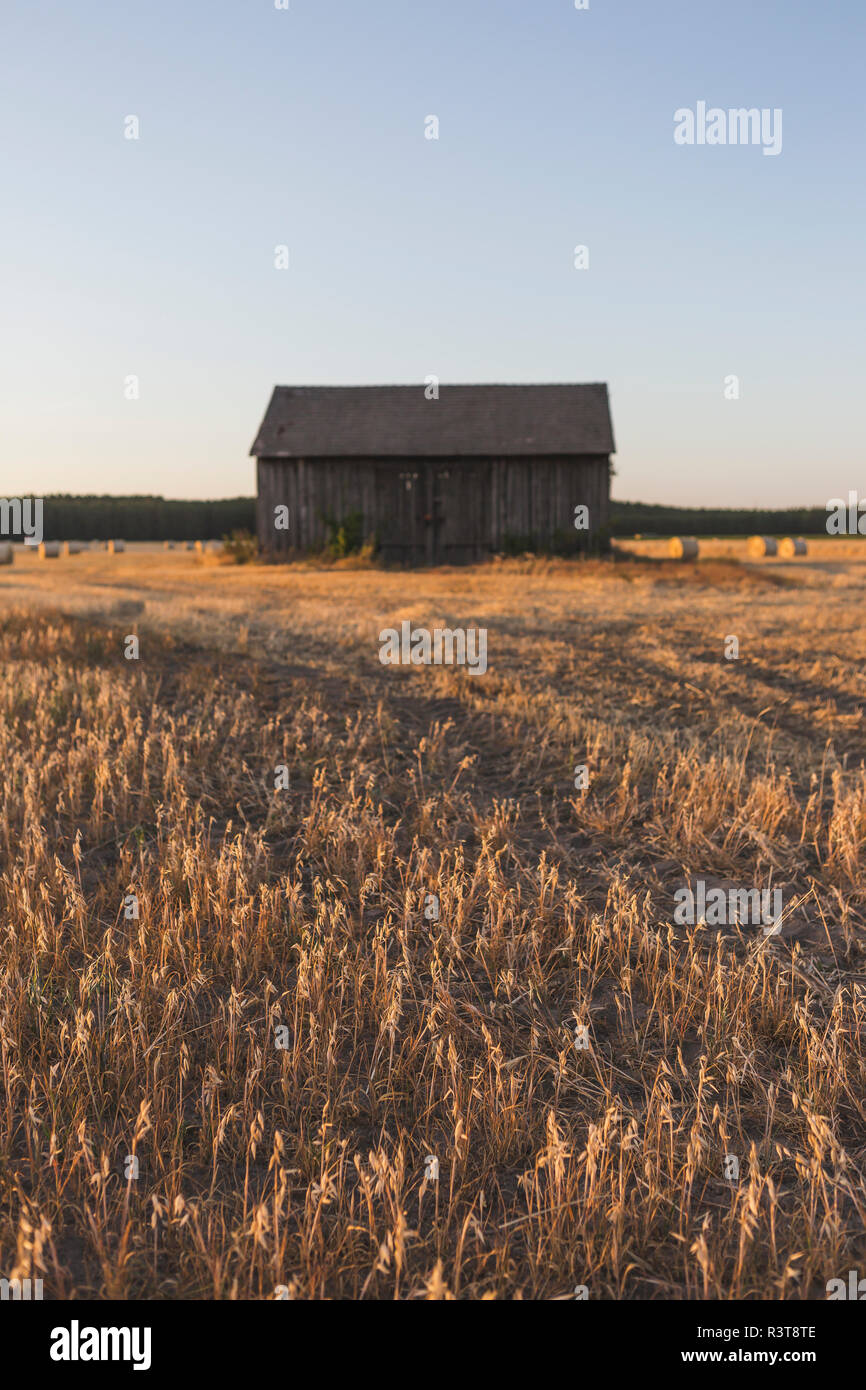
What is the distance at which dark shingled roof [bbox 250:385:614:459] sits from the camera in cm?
3011

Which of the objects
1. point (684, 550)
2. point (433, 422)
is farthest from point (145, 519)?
point (684, 550)

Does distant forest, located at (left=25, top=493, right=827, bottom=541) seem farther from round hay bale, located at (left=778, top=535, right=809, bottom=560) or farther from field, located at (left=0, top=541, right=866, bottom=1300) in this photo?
field, located at (left=0, top=541, right=866, bottom=1300)

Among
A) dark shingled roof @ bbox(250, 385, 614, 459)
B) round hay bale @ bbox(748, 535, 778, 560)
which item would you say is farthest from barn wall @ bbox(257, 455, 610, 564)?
round hay bale @ bbox(748, 535, 778, 560)

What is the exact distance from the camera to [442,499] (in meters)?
30.5

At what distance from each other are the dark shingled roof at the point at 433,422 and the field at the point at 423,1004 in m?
23.4

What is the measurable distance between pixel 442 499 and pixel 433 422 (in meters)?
2.90

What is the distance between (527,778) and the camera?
253 inches

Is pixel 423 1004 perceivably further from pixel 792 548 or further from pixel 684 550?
pixel 792 548

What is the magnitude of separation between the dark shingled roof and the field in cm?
2340

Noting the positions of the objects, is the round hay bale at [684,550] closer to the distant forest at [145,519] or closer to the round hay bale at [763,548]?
the round hay bale at [763,548]
